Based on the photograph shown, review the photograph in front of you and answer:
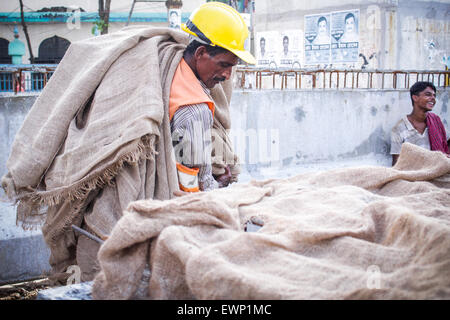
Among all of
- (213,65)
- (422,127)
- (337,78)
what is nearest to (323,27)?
(337,78)

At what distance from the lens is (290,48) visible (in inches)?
539

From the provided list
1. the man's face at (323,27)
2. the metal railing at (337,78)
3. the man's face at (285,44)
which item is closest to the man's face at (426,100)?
the metal railing at (337,78)

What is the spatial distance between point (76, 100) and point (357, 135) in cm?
503

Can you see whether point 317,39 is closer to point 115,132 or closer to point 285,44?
point 285,44

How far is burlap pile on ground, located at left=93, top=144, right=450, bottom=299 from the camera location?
3.94ft

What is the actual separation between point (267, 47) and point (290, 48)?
993 millimetres

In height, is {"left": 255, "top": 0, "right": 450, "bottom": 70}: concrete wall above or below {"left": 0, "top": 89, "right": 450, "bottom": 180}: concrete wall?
above

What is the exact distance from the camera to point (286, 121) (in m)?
6.07

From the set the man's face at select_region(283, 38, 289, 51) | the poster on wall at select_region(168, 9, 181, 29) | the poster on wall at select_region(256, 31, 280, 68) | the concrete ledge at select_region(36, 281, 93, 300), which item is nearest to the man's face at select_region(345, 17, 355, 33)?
the man's face at select_region(283, 38, 289, 51)

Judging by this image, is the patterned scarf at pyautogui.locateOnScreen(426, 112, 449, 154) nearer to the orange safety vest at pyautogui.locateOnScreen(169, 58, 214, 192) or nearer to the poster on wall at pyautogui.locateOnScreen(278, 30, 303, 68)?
the orange safety vest at pyautogui.locateOnScreen(169, 58, 214, 192)

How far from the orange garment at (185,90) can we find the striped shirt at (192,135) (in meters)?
0.03

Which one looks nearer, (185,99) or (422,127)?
(185,99)
